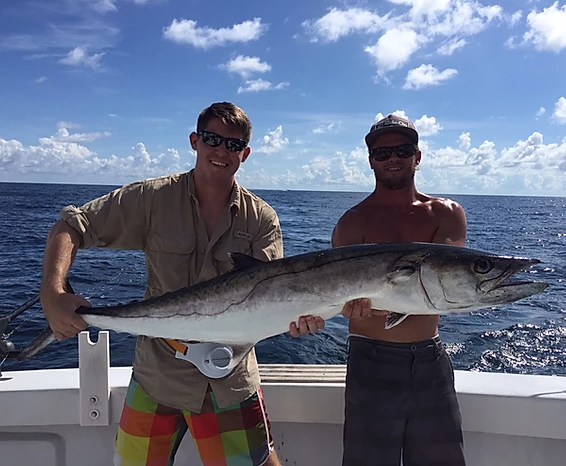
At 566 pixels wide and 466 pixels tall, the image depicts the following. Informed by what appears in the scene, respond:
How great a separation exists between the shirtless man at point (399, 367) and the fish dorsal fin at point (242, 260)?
28.3 inches

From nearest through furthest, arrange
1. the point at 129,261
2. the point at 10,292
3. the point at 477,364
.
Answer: the point at 477,364 → the point at 10,292 → the point at 129,261

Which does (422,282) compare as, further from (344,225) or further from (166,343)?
(166,343)

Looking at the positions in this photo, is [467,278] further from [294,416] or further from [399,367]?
[294,416]

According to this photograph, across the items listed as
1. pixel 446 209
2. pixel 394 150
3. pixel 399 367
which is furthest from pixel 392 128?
pixel 399 367

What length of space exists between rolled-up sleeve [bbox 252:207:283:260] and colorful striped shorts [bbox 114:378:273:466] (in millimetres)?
836

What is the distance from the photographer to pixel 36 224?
107 feet

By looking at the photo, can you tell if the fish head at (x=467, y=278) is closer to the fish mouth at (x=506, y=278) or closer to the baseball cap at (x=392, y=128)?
the fish mouth at (x=506, y=278)

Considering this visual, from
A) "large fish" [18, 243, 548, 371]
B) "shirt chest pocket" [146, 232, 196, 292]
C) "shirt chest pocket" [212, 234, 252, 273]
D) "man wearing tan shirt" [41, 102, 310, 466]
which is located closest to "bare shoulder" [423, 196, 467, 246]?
"large fish" [18, 243, 548, 371]

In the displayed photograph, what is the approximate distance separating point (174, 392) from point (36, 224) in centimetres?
3376

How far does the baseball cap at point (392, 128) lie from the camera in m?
3.33

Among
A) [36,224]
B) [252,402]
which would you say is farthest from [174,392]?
[36,224]

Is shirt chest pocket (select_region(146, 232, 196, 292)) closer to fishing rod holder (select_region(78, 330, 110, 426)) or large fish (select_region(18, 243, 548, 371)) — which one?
large fish (select_region(18, 243, 548, 371))

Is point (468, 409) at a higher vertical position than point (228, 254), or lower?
lower

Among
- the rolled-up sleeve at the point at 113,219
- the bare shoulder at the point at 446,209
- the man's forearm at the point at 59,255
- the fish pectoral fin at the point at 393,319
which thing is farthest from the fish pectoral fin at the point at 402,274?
the man's forearm at the point at 59,255
